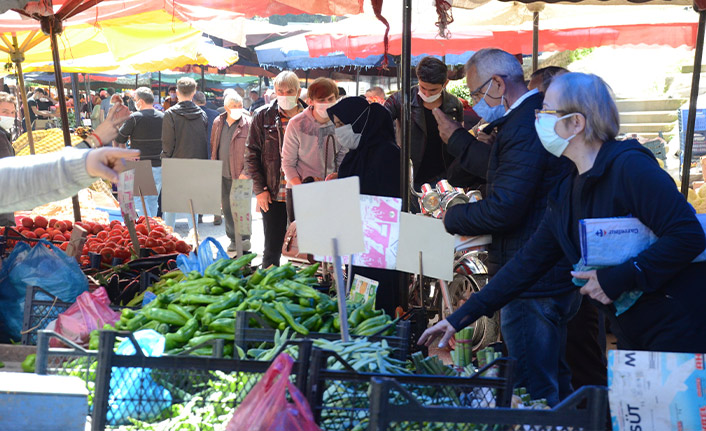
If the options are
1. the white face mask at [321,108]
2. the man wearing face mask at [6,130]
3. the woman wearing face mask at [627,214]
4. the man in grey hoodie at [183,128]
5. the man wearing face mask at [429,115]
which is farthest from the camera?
the man in grey hoodie at [183,128]

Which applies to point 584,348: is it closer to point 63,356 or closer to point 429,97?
point 429,97

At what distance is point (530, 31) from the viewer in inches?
473

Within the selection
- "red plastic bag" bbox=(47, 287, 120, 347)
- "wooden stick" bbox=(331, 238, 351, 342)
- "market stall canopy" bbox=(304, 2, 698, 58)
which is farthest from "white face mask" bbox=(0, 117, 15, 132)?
"wooden stick" bbox=(331, 238, 351, 342)

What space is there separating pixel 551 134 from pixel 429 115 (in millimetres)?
3210

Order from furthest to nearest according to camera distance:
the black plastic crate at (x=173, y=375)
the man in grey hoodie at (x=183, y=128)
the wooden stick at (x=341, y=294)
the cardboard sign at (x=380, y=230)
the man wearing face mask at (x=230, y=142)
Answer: the man in grey hoodie at (x=183, y=128) < the man wearing face mask at (x=230, y=142) < the cardboard sign at (x=380, y=230) < the wooden stick at (x=341, y=294) < the black plastic crate at (x=173, y=375)

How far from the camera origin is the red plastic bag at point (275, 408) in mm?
2092

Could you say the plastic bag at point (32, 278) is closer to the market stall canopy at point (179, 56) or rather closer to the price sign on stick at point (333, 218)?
the price sign on stick at point (333, 218)

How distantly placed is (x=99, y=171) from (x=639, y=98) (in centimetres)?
1618

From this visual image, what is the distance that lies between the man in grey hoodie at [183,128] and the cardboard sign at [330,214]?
7.77 metres

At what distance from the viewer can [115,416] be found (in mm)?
2479

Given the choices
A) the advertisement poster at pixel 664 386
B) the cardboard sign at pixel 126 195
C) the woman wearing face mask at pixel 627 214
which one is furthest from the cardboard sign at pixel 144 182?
the advertisement poster at pixel 664 386

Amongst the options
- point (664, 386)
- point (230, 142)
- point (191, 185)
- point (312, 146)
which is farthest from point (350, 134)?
point (230, 142)

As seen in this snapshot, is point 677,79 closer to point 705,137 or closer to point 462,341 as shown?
point 705,137

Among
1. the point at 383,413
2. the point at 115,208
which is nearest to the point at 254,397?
the point at 383,413
